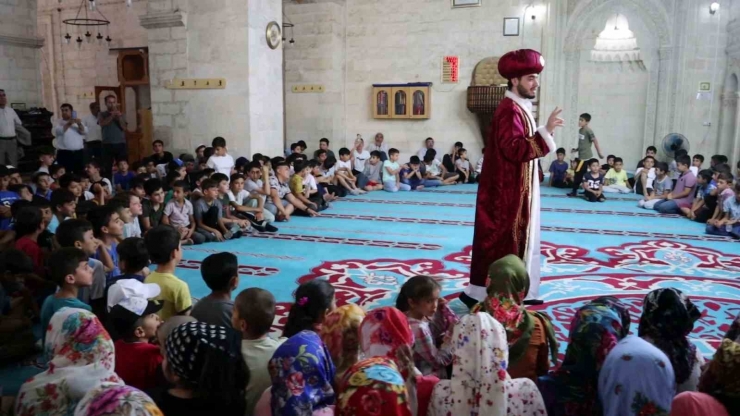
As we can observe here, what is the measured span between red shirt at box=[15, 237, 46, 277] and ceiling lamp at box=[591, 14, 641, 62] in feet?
31.1

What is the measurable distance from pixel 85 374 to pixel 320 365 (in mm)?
710

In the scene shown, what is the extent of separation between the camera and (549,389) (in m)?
2.08

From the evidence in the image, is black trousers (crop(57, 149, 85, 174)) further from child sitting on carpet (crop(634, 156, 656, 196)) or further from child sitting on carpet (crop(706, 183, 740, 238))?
child sitting on carpet (crop(634, 156, 656, 196))

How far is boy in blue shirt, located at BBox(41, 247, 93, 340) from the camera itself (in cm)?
271

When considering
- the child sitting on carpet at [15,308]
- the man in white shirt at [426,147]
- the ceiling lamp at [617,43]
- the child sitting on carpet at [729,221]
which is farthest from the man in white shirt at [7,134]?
the ceiling lamp at [617,43]

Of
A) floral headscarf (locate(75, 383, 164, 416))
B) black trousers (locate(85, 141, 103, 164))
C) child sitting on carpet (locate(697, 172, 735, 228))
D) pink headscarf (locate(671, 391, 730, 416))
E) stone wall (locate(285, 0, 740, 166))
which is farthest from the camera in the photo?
stone wall (locate(285, 0, 740, 166))

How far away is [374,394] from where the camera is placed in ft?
4.79

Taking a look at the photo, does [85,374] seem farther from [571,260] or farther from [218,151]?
[218,151]

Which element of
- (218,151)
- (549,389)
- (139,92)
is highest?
(139,92)

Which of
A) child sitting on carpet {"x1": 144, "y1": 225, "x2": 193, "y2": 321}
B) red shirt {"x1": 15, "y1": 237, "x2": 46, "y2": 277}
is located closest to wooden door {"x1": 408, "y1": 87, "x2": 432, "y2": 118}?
red shirt {"x1": 15, "y1": 237, "x2": 46, "y2": 277}

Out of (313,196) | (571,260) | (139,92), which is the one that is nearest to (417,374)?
Result: (571,260)

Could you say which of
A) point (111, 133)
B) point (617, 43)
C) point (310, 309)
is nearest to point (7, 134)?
point (111, 133)

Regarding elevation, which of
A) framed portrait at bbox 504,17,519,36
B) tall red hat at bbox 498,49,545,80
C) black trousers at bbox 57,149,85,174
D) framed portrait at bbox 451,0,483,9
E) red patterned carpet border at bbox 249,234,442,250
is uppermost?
framed portrait at bbox 451,0,483,9

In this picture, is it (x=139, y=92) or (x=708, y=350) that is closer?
(x=708, y=350)
